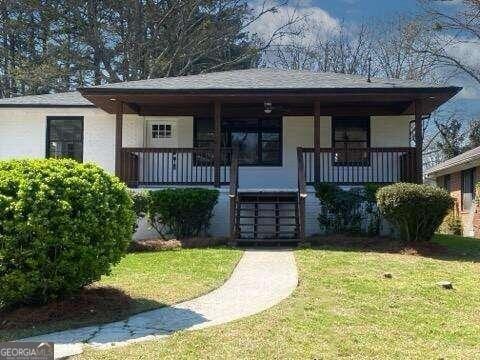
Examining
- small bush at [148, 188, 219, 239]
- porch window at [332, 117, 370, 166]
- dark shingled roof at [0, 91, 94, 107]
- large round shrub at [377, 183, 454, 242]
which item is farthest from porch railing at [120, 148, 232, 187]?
large round shrub at [377, 183, 454, 242]

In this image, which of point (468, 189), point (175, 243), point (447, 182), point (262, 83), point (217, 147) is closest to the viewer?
point (175, 243)

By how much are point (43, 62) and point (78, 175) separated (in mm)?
24897

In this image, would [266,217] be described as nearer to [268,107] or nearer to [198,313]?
[268,107]

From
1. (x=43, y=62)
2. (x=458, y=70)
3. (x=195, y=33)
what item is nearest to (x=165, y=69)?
(x=195, y=33)

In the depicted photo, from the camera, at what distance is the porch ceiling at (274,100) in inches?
554

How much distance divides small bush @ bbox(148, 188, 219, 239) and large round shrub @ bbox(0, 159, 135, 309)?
6328mm

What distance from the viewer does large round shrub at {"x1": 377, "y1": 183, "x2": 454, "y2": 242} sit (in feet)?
37.4

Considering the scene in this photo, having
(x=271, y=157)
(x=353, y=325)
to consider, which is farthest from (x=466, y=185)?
(x=353, y=325)

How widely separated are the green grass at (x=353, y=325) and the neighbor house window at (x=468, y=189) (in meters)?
14.3

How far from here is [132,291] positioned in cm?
750

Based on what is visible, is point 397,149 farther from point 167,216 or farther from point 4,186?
point 4,186

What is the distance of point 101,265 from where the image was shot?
6.48m

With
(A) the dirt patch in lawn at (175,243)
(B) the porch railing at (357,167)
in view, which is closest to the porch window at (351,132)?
(B) the porch railing at (357,167)

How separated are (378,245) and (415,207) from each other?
1.27 meters
